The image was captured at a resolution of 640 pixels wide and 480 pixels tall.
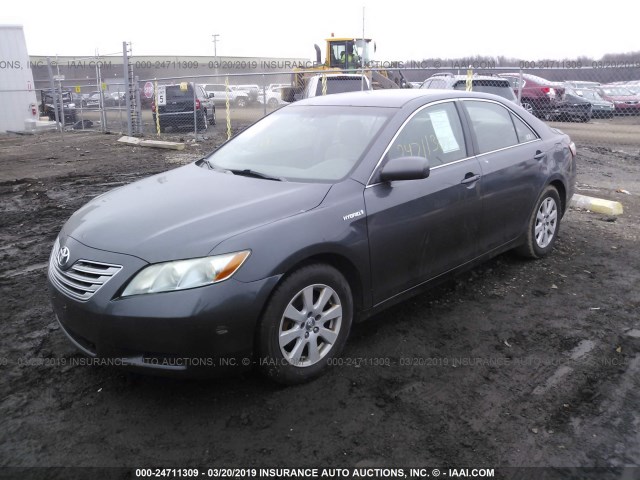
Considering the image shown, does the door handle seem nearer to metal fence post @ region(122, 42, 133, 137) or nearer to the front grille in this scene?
the front grille

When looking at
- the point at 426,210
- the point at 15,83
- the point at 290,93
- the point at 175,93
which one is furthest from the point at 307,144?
the point at 15,83

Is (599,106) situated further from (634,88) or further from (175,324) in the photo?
(175,324)

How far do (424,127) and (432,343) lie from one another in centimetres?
158

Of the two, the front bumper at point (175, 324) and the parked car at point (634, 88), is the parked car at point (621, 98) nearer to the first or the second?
the parked car at point (634, 88)

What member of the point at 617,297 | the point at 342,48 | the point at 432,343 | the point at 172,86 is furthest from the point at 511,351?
the point at 342,48

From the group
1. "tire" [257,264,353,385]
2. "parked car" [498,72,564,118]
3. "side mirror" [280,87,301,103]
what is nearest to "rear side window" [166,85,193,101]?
"side mirror" [280,87,301,103]

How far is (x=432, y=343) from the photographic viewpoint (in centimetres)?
377

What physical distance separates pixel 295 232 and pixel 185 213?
2.19 ft

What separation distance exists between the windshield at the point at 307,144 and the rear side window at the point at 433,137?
0.63ft

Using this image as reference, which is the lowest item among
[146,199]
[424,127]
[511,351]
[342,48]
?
[511,351]

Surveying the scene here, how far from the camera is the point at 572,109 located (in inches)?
749

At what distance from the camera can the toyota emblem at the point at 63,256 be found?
3.20 metres

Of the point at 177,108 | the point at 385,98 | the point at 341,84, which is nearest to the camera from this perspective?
the point at 385,98

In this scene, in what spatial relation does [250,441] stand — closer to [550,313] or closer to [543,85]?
[550,313]
